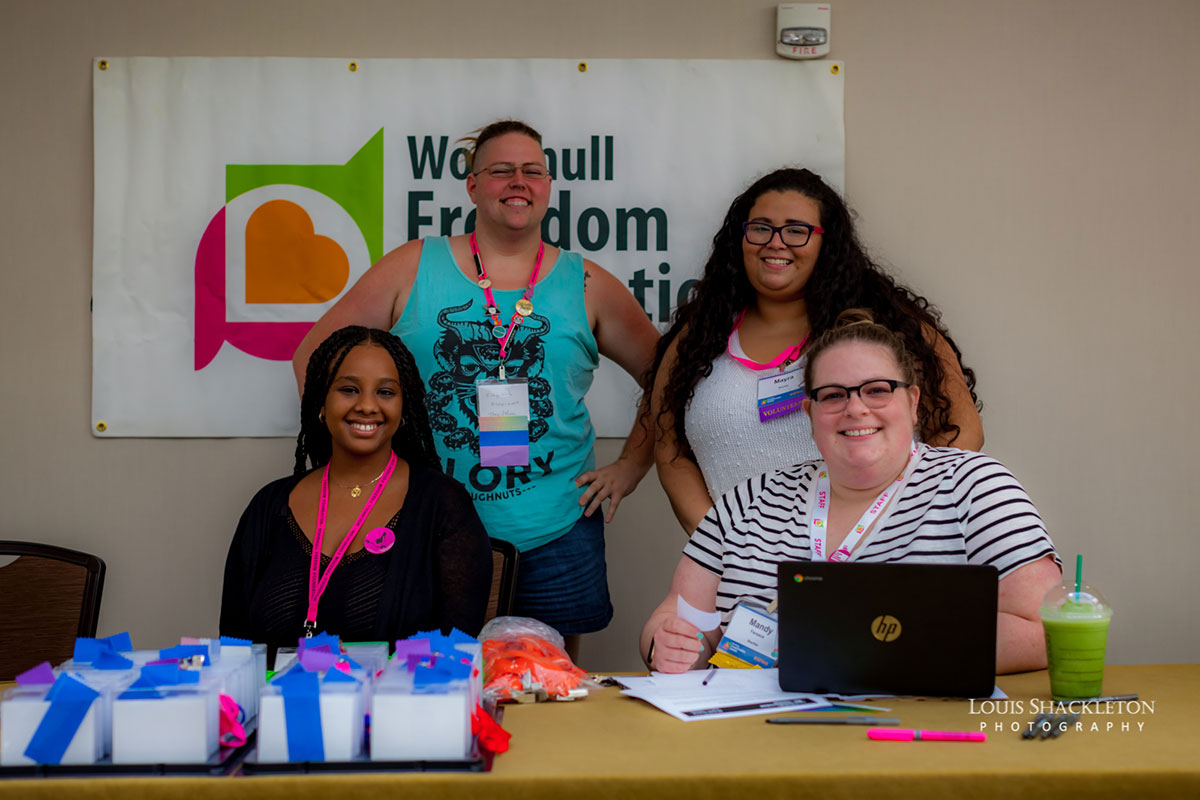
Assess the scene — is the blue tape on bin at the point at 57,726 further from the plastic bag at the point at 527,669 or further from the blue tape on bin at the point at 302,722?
the plastic bag at the point at 527,669

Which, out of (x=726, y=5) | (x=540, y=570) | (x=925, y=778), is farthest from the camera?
(x=726, y=5)

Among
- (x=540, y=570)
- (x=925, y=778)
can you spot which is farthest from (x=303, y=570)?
(x=925, y=778)

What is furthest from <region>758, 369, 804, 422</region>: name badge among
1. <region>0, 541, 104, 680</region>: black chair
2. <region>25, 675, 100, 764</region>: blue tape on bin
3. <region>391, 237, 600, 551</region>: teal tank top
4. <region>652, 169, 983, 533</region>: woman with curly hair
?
<region>0, 541, 104, 680</region>: black chair

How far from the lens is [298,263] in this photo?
324 cm

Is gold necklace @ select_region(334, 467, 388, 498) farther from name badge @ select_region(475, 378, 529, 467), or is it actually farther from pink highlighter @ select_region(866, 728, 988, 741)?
pink highlighter @ select_region(866, 728, 988, 741)

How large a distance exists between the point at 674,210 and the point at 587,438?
92 cm

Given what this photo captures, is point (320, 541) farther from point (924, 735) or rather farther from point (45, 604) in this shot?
point (924, 735)

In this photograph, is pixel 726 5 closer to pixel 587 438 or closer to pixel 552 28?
pixel 552 28

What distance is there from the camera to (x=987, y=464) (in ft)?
5.80

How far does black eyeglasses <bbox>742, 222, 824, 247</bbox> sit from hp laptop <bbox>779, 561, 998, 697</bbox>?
1078 mm

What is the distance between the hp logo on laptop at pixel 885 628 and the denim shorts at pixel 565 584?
1260mm

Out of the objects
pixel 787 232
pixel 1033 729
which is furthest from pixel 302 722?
pixel 787 232

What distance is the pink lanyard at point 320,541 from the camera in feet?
6.70

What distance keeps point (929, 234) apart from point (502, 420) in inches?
63.2
